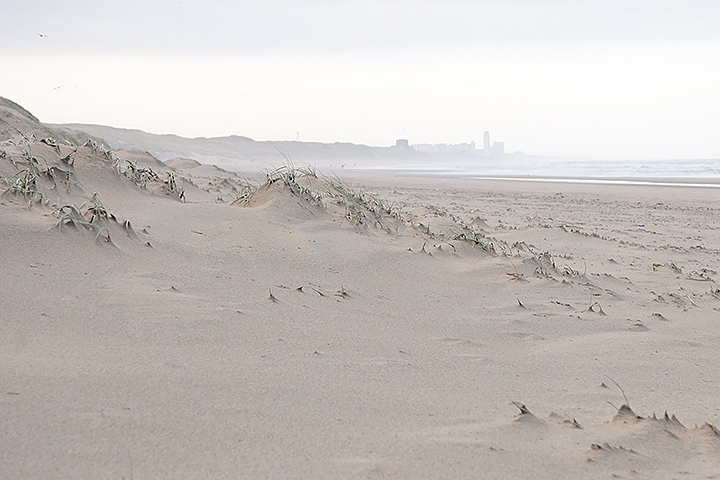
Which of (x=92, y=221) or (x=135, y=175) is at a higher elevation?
(x=135, y=175)

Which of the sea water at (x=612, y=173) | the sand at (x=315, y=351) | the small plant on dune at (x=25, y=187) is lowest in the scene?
the sand at (x=315, y=351)

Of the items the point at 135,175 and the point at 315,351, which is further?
the point at 135,175

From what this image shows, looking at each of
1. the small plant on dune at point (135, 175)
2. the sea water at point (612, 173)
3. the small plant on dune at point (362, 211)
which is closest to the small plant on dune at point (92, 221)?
the small plant on dune at point (135, 175)

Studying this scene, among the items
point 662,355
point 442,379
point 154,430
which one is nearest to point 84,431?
point 154,430

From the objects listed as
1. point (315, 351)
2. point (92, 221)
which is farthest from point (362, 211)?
point (315, 351)

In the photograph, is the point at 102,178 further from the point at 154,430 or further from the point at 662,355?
the point at 662,355

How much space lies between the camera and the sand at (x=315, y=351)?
1.42 m

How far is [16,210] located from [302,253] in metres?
1.37

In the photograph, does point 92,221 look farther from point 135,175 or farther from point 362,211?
point 362,211

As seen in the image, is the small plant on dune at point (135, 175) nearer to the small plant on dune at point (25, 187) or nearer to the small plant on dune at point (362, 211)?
the small plant on dune at point (25, 187)

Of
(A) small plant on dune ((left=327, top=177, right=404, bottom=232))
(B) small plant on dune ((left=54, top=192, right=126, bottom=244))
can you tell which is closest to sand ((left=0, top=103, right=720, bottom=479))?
(B) small plant on dune ((left=54, top=192, right=126, bottom=244))

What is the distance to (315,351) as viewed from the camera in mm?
2131

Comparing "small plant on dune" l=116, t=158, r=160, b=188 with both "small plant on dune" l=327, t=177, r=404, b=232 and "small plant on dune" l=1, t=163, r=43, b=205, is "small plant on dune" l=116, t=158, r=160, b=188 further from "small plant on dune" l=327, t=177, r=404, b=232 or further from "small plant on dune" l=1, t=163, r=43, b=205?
"small plant on dune" l=327, t=177, r=404, b=232

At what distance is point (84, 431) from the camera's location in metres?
1.38
